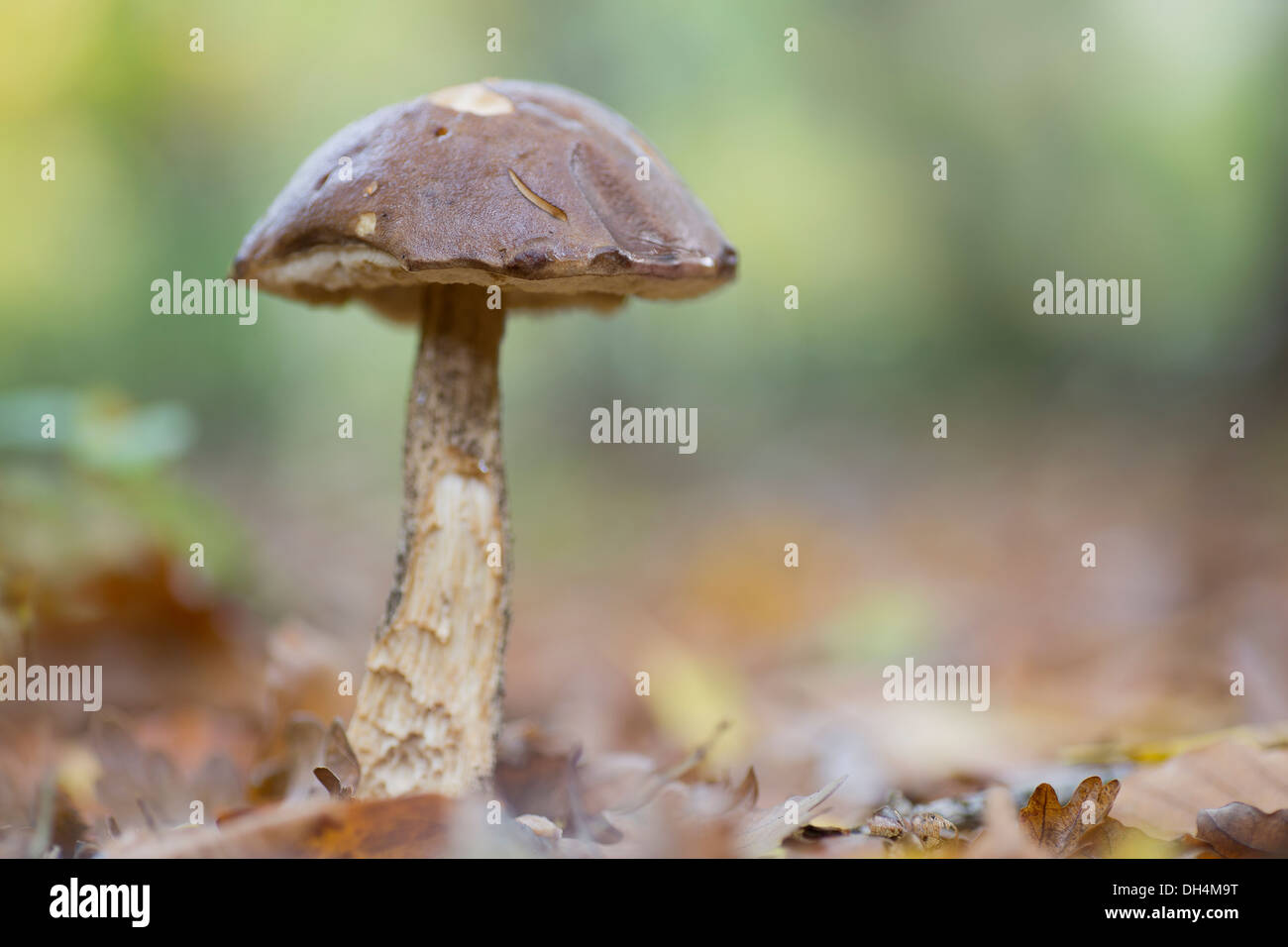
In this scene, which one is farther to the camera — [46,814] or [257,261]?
[257,261]

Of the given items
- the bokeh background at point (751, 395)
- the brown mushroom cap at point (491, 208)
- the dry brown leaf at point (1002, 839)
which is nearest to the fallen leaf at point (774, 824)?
the dry brown leaf at point (1002, 839)

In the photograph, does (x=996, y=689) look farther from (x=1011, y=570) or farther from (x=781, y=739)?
(x=1011, y=570)

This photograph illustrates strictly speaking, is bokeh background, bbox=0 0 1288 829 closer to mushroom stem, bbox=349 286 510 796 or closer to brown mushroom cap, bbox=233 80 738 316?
mushroom stem, bbox=349 286 510 796

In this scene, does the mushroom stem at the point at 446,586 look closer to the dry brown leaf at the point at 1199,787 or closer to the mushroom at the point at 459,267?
the mushroom at the point at 459,267

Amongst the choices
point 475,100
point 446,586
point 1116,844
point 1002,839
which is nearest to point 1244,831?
point 1116,844

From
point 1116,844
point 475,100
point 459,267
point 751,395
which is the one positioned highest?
point 751,395

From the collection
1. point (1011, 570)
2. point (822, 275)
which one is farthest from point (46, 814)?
point (822, 275)

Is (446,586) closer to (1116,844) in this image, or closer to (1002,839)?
(1002,839)
